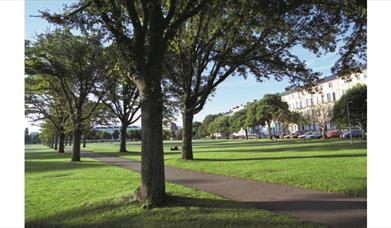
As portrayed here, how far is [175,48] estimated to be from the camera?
23609 mm

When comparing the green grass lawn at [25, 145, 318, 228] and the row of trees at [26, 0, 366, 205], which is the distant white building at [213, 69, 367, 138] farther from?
the green grass lawn at [25, 145, 318, 228]

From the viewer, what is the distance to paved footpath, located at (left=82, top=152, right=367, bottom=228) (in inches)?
278

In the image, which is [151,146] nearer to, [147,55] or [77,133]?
[147,55]

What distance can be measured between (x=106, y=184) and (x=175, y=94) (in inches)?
780

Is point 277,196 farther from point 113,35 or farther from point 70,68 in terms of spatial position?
point 70,68

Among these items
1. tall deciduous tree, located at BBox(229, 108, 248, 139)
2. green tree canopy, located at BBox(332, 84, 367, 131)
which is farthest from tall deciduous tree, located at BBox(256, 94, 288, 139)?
green tree canopy, located at BBox(332, 84, 367, 131)

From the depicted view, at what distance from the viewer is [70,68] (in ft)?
87.1

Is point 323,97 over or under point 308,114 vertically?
over

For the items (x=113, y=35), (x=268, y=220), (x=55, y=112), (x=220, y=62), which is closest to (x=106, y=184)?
(x=113, y=35)

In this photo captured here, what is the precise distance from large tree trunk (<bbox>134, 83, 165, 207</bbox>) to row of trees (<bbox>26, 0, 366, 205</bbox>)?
2cm

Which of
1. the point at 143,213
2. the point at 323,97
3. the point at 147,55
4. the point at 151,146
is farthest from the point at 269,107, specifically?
the point at 143,213

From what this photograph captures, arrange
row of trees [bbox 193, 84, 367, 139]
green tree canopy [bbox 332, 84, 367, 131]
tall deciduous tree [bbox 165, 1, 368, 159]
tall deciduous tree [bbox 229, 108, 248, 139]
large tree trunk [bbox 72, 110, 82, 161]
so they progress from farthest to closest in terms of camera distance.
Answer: tall deciduous tree [bbox 229, 108, 248, 139], row of trees [bbox 193, 84, 367, 139], green tree canopy [bbox 332, 84, 367, 131], large tree trunk [bbox 72, 110, 82, 161], tall deciduous tree [bbox 165, 1, 368, 159]

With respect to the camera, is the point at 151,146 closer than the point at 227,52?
Yes

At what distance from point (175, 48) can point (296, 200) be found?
638 inches
